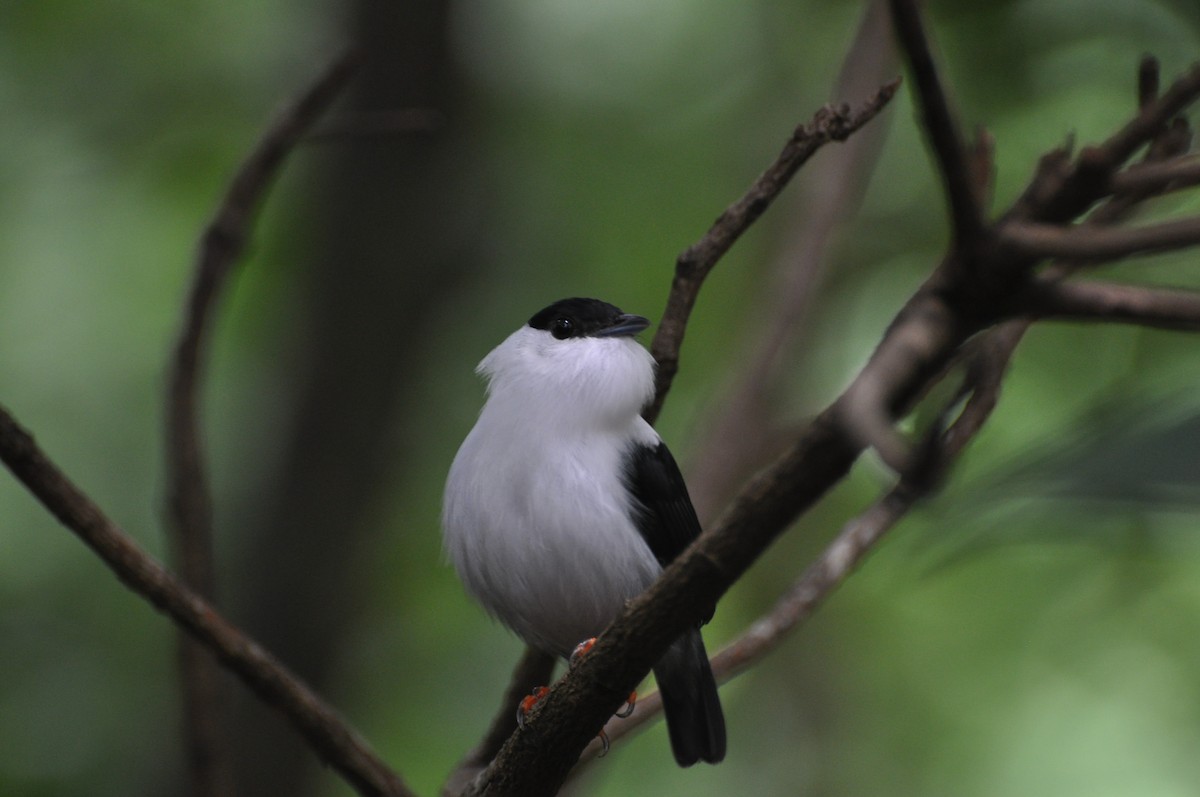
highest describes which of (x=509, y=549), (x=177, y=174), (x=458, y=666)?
(x=177, y=174)

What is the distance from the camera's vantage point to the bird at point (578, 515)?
3.46 metres

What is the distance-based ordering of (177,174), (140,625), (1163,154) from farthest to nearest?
(177,174) → (140,625) → (1163,154)

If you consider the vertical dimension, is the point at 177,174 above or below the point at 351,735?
above

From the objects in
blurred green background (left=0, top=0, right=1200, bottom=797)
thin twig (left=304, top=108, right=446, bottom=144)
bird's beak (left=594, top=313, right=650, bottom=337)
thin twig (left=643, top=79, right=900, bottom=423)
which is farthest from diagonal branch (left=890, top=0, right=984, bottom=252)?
blurred green background (left=0, top=0, right=1200, bottom=797)

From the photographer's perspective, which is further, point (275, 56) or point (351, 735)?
point (275, 56)

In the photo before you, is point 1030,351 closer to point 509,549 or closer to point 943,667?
point 943,667

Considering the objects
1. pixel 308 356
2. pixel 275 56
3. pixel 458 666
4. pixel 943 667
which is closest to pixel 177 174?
pixel 275 56

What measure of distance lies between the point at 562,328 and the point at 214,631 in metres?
1.60

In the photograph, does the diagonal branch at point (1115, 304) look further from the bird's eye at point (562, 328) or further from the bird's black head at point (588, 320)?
the bird's eye at point (562, 328)

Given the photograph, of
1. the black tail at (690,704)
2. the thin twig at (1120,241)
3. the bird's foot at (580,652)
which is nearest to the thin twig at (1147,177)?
the thin twig at (1120,241)

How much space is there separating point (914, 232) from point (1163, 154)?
4.72 m

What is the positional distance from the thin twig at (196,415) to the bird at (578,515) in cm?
96

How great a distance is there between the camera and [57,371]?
316 inches

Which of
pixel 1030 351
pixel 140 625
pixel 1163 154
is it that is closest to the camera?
pixel 1163 154
